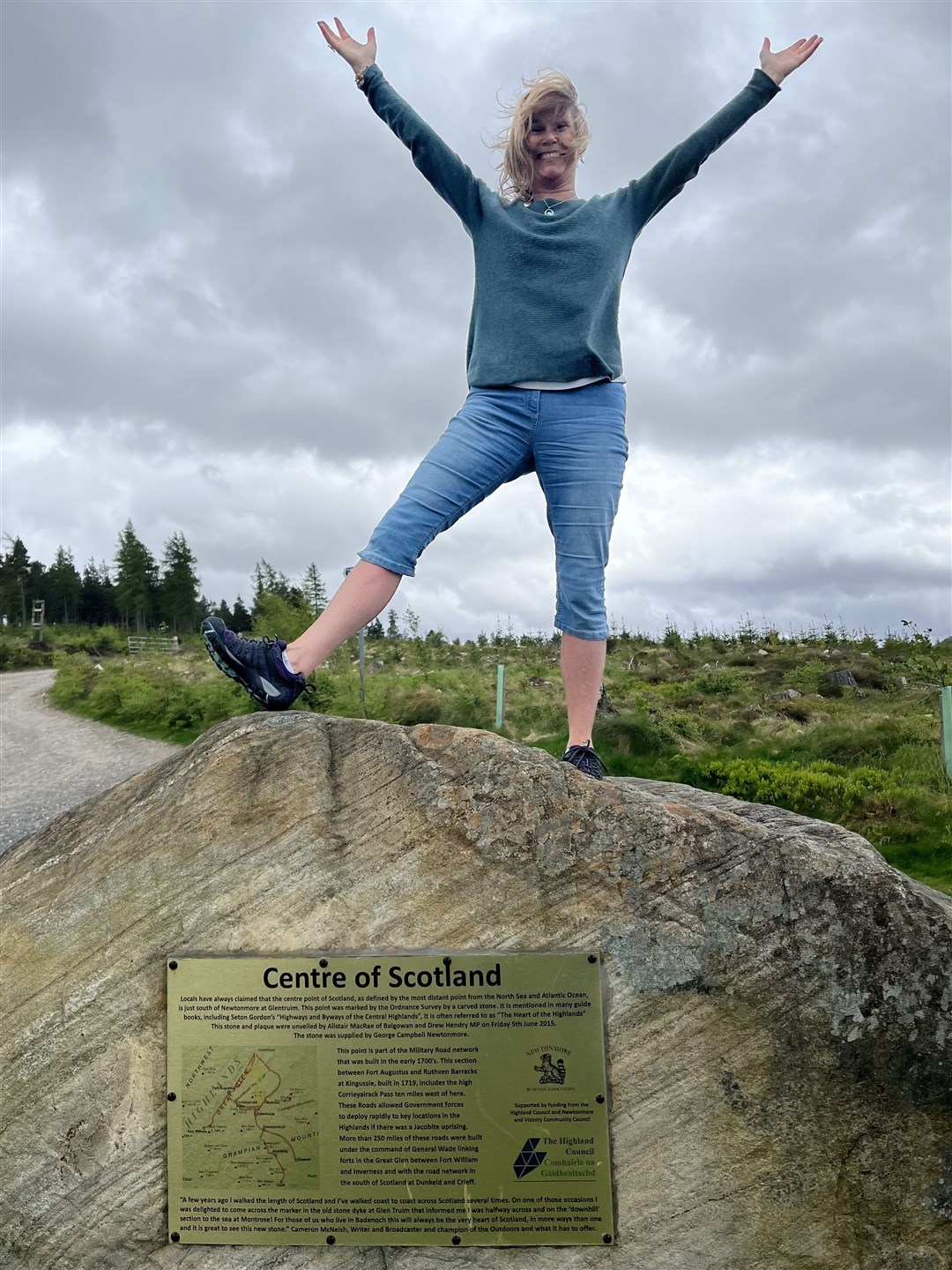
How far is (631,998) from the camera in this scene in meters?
3.23

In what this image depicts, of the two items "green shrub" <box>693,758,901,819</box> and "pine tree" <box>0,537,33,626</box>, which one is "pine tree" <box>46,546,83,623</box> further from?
"green shrub" <box>693,758,901,819</box>

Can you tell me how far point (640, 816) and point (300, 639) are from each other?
4.68 ft

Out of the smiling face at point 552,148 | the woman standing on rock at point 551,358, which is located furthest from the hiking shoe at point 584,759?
the smiling face at point 552,148

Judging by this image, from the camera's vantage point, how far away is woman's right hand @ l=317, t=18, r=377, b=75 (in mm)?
3963

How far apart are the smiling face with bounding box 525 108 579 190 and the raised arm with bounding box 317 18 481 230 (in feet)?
0.93

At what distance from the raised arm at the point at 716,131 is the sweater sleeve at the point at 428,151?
2.34 feet

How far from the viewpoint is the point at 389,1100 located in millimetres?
3221

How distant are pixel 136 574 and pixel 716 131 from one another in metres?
43.5

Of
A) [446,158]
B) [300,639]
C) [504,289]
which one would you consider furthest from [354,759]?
[446,158]

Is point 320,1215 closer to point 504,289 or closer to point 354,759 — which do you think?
point 354,759

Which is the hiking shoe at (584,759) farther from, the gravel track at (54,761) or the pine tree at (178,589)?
the pine tree at (178,589)

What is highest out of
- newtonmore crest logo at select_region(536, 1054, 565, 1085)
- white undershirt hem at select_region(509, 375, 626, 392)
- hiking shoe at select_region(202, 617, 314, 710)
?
white undershirt hem at select_region(509, 375, 626, 392)

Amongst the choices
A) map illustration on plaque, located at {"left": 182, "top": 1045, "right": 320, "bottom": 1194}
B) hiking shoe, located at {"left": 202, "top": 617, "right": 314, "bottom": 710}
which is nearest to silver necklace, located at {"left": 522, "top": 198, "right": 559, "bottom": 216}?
hiking shoe, located at {"left": 202, "top": 617, "right": 314, "bottom": 710}

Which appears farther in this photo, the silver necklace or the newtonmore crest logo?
the silver necklace
